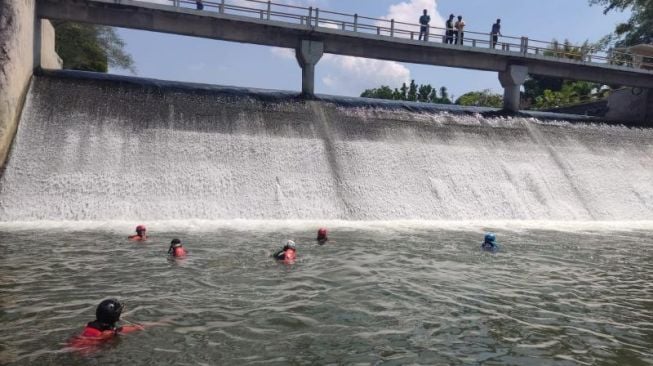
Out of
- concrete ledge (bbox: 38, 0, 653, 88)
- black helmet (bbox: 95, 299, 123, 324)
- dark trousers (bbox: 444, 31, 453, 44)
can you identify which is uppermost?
dark trousers (bbox: 444, 31, 453, 44)

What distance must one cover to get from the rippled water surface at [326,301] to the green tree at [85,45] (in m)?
27.6

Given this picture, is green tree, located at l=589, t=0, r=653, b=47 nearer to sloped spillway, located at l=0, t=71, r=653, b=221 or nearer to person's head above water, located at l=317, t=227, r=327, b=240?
sloped spillway, located at l=0, t=71, r=653, b=221

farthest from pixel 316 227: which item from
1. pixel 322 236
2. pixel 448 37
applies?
pixel 448 37

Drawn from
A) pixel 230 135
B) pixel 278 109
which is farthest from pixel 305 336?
pixel 278 109

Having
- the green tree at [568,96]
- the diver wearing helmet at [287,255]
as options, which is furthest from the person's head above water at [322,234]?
the green tree at [568,96]

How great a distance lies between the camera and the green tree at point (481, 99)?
70312mm

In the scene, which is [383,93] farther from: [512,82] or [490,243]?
[490,243]

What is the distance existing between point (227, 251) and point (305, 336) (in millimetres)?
5336

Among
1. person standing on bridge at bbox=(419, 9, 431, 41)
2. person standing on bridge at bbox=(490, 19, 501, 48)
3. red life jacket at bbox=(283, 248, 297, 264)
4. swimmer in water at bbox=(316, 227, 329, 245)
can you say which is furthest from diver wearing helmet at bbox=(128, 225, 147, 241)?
person standing on bridge at bbox=(490, 19, 501, 48)

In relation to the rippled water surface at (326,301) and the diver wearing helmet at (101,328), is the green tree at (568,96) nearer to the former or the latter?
the rippled water surface at (326,301)

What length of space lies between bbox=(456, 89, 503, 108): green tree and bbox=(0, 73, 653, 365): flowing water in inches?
1616

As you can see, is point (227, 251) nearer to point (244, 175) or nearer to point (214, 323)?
point (214, 323)

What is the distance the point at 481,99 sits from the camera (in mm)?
75188

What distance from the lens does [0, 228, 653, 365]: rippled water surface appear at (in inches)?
255
